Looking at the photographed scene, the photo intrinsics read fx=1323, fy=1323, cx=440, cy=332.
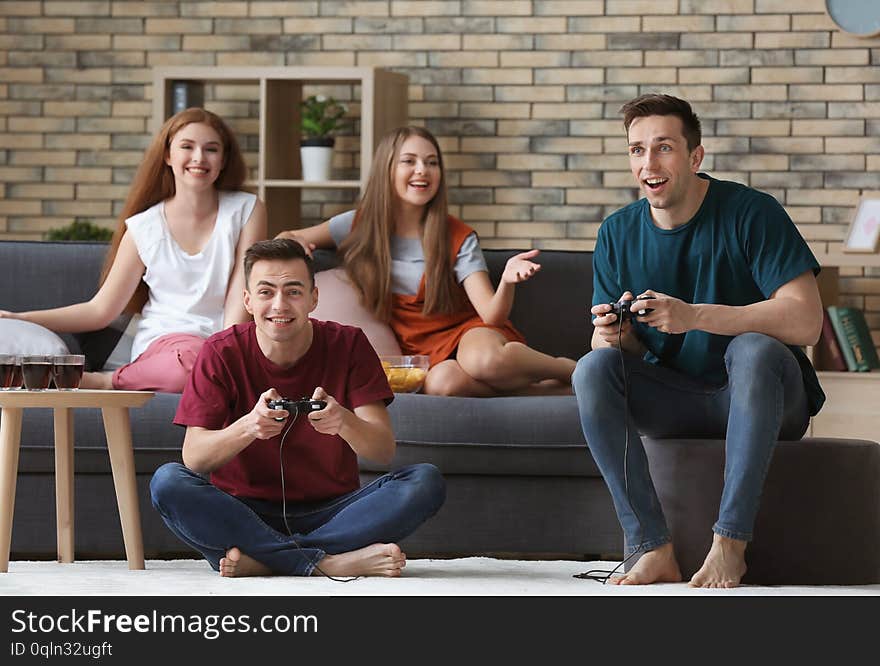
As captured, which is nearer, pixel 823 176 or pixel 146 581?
pixel 146 581

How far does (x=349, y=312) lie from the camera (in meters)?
3.70

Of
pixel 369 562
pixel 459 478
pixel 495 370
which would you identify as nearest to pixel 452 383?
pixel 495 370

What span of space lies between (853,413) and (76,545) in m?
2.80

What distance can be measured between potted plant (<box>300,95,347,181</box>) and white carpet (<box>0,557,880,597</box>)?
95.4 inches

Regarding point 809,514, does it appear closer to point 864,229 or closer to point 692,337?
point 692,337

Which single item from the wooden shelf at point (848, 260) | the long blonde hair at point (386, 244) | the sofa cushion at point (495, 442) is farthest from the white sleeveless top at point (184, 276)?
the wooden shelf at point (848, 260)

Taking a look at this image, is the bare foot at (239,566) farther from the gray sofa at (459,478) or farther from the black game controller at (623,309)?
the black game controller at (623,309)

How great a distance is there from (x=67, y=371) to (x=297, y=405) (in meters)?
0.59

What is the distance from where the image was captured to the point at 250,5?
5402 mm

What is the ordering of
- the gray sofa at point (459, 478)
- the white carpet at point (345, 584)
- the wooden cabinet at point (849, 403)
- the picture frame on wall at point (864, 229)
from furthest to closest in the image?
1. the picture frame on wall at point (864, 229)
2. the wooden cabinet at point (849, 403)
3. the gray sofa at point (459, 478)
4. the white carpet at point (345, 584)

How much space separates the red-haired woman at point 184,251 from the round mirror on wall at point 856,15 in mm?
2619

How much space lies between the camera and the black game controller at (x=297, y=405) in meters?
2.53
